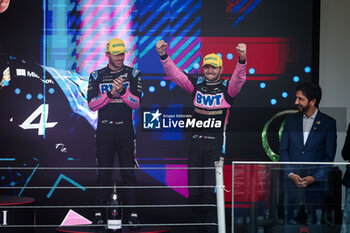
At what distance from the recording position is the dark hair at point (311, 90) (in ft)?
17.9

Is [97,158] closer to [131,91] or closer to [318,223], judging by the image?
[131,91]

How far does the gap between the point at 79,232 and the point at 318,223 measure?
1.47 m

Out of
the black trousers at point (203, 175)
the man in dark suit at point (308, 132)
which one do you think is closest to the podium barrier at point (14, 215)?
the black trousers at point (203, 175)

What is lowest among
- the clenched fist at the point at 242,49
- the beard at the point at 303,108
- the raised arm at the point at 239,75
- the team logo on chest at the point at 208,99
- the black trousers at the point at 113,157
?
the black trousers at the point at 113,157

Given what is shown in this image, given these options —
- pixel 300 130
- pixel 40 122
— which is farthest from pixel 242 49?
pixel 40 122

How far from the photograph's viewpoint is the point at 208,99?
18.6 ft

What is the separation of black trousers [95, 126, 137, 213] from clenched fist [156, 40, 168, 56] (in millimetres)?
750

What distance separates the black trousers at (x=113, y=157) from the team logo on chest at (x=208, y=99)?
0.65 meters

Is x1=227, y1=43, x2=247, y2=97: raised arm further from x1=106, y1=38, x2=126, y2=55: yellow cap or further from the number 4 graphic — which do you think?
the number 4 graphic

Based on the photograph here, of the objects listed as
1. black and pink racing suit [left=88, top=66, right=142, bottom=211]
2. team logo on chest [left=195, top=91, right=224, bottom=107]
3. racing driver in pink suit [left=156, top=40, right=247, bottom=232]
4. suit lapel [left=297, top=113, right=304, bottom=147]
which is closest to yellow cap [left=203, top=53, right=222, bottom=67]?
racing driver in pink suit [left=156, top=40, right=247, bottom=232]

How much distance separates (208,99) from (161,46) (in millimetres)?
602

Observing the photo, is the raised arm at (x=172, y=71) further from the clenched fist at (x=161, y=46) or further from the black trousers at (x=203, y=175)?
the black trousers at (x=203, y=175)

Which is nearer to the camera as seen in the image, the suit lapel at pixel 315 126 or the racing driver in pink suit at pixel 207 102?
the suit lapel at pixel 315 126

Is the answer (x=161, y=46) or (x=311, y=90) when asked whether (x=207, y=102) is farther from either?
(x=311, y=90)
